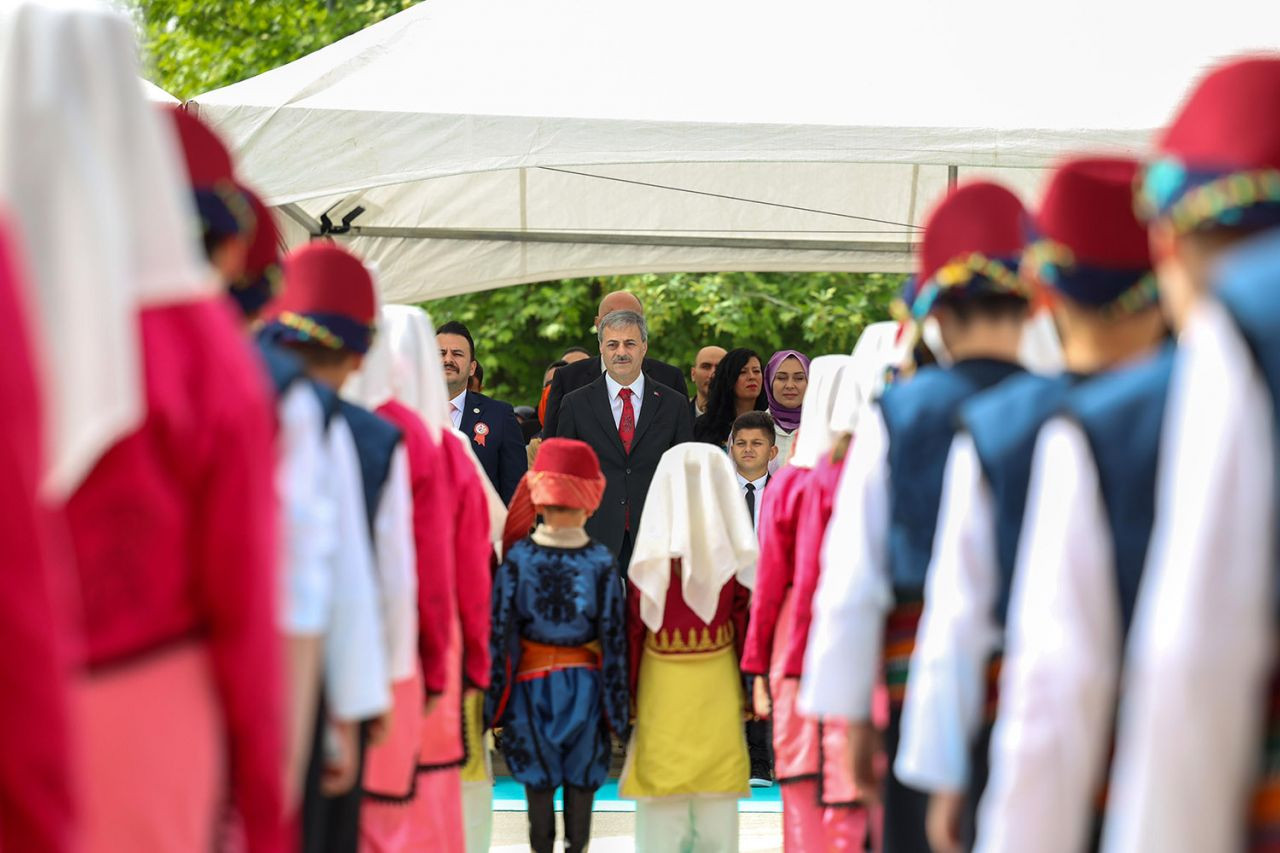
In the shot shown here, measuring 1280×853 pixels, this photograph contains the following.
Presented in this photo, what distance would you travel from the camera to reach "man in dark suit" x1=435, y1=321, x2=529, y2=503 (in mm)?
7746

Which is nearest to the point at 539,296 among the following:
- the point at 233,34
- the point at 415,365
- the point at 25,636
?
the point at 233,34

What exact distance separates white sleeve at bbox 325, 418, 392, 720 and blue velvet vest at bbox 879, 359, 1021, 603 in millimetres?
1015

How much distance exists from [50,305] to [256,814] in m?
0.73

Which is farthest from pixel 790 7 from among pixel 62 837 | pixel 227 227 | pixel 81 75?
pixel 62 837

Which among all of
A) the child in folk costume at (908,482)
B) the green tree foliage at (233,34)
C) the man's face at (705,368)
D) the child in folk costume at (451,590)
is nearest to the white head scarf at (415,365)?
the child in folk costume at (451,590)

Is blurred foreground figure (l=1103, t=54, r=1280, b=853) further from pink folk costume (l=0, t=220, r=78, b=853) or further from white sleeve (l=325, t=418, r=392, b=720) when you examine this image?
white sleeve (l=325, t=418, r=392, b=720)

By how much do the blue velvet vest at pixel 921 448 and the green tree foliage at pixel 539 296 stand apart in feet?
48.4

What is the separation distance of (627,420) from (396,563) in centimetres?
447

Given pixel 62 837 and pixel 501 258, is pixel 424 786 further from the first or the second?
pixel 501 258

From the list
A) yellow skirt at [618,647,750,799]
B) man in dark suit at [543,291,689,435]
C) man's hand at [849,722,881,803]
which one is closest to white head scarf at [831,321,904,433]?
man's hand at [849,722,881,803]

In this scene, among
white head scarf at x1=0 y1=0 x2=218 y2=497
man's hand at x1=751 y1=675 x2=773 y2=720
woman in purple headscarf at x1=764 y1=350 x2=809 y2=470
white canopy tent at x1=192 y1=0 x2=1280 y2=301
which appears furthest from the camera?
woman in purple headscarf at x1=764 y1=350 x2=809 y2=470

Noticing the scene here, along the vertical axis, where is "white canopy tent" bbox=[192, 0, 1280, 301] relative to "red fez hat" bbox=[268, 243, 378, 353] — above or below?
above

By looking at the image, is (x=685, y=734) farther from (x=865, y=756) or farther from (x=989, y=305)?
(x=989, y=305)

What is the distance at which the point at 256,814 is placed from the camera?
7.46 feet
